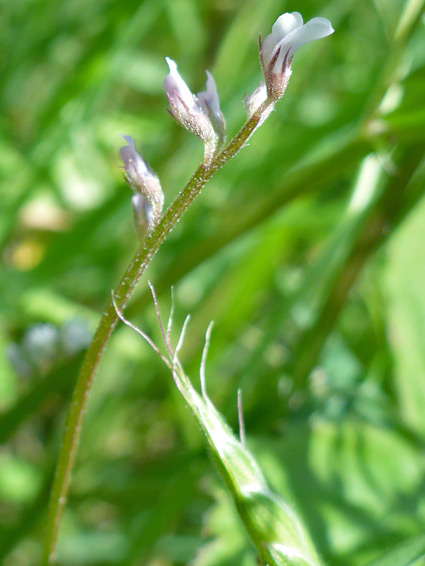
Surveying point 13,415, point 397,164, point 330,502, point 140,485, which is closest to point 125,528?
point 140,485

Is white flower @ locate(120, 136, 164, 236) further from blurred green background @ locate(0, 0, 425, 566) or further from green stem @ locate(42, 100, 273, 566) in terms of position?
blurred green background @ locate(0, 0, 425, 566)

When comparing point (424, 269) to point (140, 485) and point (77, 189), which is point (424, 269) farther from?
point (77, 189)

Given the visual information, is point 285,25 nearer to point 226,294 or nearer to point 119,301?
point 119,301

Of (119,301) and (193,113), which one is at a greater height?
(193,113)

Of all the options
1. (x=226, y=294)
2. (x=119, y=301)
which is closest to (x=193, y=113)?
(x=119, y=301)

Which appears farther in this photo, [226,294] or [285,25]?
[226,294]

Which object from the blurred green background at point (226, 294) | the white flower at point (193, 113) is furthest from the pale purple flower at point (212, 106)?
the blurred green background at point (226, 294)

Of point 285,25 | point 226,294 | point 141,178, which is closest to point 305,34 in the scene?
point 285,25
